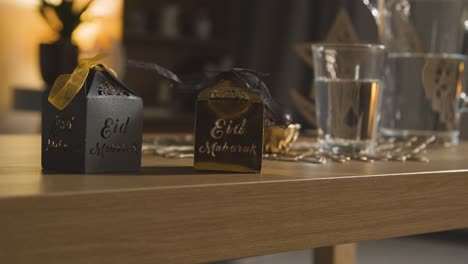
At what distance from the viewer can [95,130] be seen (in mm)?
728

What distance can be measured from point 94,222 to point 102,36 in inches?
148

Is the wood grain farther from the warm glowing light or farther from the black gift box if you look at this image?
the warm glowing light

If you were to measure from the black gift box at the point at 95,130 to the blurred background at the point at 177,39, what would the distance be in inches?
96.4

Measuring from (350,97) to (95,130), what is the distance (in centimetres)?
42

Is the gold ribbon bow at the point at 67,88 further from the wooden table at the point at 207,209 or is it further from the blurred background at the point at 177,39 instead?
the blurred background at the point at 177,39

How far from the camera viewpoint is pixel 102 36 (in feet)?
13.9

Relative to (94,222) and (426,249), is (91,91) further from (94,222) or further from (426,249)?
(426,249)

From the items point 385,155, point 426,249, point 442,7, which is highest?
point 442,7

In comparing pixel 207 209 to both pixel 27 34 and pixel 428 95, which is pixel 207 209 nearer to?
pixel 428 95

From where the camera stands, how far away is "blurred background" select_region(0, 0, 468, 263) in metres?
3.61

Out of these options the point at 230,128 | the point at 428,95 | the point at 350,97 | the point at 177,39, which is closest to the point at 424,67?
the point at 428,95

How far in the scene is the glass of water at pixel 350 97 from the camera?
1041 millimetres

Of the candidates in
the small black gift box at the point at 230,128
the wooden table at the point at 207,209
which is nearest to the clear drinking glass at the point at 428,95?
the wooden table at the point at 207,209

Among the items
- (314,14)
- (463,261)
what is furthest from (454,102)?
(314,14)
